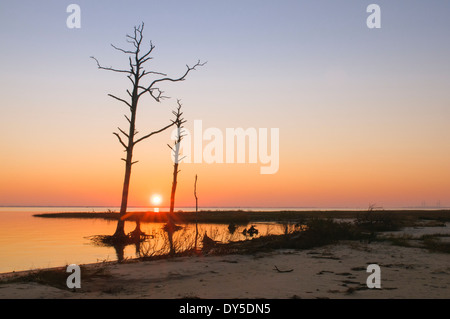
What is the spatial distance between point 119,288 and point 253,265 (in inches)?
195

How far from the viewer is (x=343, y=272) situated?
34.9 feet

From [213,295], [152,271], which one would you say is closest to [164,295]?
[213,295]

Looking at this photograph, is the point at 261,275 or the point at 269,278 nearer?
the point at 269,278

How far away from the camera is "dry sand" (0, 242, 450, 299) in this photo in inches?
315

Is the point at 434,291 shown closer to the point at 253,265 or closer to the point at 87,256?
the point at 253,265

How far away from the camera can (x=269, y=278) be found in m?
9.93

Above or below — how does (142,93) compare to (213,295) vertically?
above

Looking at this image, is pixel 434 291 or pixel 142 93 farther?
pixel 142 93

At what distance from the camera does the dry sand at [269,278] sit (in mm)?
8008
